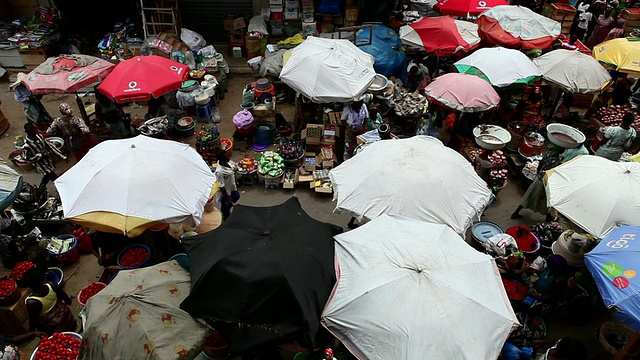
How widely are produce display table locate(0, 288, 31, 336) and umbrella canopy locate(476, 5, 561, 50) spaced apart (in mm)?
12428

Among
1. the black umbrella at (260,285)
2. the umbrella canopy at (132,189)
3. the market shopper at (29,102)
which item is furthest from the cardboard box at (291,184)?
the market shopper at (29,102)

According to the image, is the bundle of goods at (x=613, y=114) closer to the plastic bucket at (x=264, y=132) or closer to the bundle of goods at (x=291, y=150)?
the bundle of goods at (x=291, y=150)

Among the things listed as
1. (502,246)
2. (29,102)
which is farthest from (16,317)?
(502,246)

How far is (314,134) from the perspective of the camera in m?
9.16

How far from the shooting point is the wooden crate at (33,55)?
463 inches

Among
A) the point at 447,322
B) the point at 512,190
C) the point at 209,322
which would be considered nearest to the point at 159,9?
the point at 209,322

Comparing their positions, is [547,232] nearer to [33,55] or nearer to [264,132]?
[264,132]

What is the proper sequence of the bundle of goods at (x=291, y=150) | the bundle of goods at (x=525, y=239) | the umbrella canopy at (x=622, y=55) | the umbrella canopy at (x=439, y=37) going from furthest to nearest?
the umbrella canopy at (x=439, y=37) < the umbrella canopy at (x=622, y=55) < the bundle of goods at (x=291, y=150) < the bundle of goods at (x=525, y=239)

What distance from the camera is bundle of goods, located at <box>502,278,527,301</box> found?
5891 mm

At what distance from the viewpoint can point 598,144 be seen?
28.6 feet

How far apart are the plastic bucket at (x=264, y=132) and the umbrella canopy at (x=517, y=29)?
7.06 meters

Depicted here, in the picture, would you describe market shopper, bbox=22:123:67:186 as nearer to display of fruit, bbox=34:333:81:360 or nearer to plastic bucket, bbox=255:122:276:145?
display of fruit, bbox=34:333:81:360

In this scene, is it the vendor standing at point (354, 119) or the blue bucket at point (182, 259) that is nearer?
the blue bucket at point (182, 259)

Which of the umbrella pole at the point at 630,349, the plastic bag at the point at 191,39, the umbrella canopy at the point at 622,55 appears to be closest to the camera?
the umbrella pole at the point at 630,349
